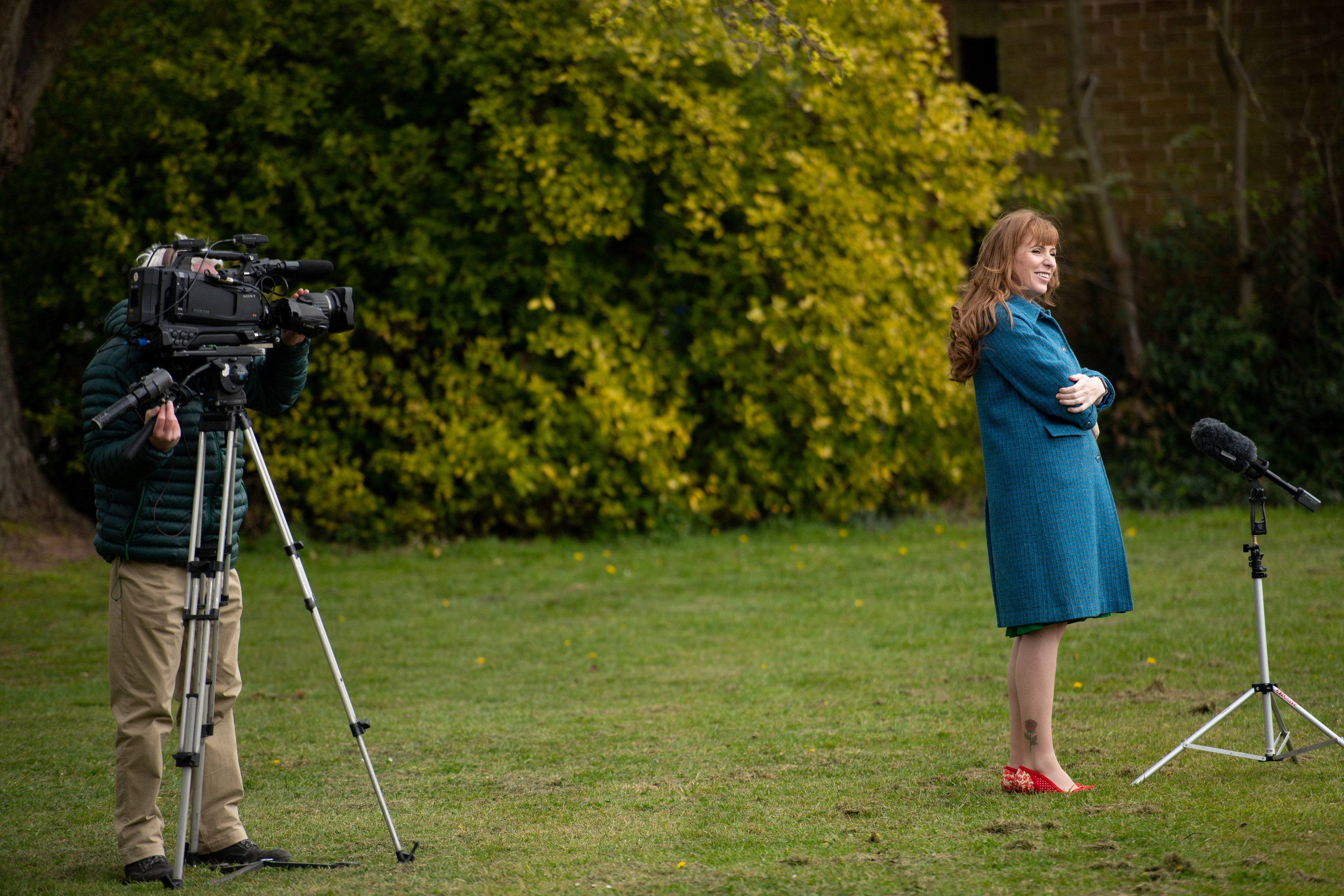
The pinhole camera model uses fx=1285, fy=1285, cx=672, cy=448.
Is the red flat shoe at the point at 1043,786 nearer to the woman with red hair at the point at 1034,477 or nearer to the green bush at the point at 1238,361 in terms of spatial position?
the woman with red hair at the point at 1034,477

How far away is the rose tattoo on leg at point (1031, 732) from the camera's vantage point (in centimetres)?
441

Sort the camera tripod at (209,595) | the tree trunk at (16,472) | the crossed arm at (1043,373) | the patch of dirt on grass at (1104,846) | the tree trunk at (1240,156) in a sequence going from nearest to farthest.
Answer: the camera tripod at (209,595) → the patch of dirt on grass at (1104,846) → the crossed arm at (1043,373) → the tree trunk at (16,472) → the tree trunk at (1240,156)

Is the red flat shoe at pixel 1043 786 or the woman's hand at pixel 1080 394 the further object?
the red flat shoe at pixel 1043 786

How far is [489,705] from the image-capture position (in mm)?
6398

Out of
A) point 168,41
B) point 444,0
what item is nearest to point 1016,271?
point 444,0

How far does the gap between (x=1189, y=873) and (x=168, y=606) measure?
315 cm

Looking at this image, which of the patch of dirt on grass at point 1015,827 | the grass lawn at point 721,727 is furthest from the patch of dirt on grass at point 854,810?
the patch of dirt on grass at point 1015,827

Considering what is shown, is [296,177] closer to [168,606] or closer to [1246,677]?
[168,606]

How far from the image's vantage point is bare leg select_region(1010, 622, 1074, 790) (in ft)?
14.4

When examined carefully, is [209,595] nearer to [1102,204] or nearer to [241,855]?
[241,855]

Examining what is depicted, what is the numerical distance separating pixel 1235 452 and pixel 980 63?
1156 cm

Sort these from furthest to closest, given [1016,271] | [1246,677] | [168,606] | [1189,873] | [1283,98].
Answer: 1. [1283,98]
2. [1246,677]
3. [1016,271]
4. [168,606]
5. [1189,873]

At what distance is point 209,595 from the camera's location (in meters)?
3.87

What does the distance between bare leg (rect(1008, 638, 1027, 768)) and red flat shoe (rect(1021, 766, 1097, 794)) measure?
0.19ft
